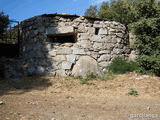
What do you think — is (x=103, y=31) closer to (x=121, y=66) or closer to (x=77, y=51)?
(x=77, y=51)

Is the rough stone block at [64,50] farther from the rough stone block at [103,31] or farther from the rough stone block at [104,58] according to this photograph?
the rough stone block at [103,31]

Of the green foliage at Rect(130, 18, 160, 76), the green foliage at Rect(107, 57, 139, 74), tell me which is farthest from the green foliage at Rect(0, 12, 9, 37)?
the green foliage at Rect(130, 18, 160, 76)

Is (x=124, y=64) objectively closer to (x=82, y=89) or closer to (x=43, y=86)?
(x=82, y=89)

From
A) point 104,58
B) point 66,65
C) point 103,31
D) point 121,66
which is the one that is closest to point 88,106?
point 66,65

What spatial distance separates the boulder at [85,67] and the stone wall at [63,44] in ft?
0.72

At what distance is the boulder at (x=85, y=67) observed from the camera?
665 cm

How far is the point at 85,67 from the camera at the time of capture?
22.0ft

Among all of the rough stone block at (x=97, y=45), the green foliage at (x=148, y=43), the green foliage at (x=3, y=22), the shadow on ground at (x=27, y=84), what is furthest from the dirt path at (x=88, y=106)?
the green foliage at (x=3, y=22)

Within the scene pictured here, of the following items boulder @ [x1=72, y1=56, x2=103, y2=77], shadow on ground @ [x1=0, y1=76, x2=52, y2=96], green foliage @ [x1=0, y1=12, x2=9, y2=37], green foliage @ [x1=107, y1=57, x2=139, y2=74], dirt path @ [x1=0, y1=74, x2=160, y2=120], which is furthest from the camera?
green foliage @ [x1=0, y1=12, x2=9, y2=37]

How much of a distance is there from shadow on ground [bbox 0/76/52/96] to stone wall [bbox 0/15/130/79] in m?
0.61

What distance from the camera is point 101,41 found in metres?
7.50

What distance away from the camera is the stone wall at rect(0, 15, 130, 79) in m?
6.94

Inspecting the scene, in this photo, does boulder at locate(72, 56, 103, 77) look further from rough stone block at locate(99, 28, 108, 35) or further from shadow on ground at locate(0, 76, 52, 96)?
rough stone block at locate(99, 28, 108, 35)

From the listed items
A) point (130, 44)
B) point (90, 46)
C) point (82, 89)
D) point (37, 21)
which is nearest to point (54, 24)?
point (37, 21)
